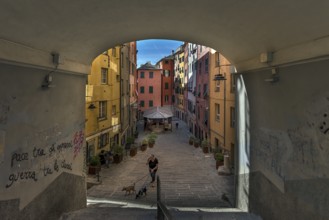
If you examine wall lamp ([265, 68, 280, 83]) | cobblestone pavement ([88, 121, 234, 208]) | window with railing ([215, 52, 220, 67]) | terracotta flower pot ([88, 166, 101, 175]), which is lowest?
cobblestone pavement ([88, 121, 234, 208])

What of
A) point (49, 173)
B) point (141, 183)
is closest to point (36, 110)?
point (49, 173)

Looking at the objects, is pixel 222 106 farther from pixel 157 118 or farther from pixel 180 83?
pixel 180 83

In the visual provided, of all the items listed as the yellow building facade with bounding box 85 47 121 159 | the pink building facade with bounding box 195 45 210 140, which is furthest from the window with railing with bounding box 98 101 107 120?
the pink building facade with bounding box 195 45 210 140

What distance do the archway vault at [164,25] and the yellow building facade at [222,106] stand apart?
10.7 m

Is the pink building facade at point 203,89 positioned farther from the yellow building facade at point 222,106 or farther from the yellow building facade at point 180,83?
the yellow building facade at point 180,83

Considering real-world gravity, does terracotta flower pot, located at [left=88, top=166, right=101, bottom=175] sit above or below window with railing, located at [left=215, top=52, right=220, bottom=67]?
below

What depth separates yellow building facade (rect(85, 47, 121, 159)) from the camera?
743 inches

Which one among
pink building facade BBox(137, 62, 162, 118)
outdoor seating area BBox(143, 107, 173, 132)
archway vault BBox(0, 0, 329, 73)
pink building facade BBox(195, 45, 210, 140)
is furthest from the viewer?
pink building facade BBox(137, 62, 162, 118)

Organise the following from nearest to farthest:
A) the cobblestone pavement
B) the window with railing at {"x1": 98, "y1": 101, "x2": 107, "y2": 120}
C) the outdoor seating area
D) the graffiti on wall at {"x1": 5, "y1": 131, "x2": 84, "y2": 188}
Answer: the graffiti on wall at {"x1": 5, "y1": 131, "x2": 84, "y2": 188} < the cobblestone pavement < the window with railing at {"x1": 98, "y1": 101, "x2": 107, "y2": 120} < the outdoor seating area

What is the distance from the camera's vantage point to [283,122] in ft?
20.9

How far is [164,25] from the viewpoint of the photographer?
7.08 m

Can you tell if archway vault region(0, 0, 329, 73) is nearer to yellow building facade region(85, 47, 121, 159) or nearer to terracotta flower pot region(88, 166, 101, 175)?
terracotta flower pot region(88, 166, 101, 175)

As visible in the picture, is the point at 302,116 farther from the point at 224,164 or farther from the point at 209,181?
the point at 224,164

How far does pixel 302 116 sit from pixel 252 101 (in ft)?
9.47
